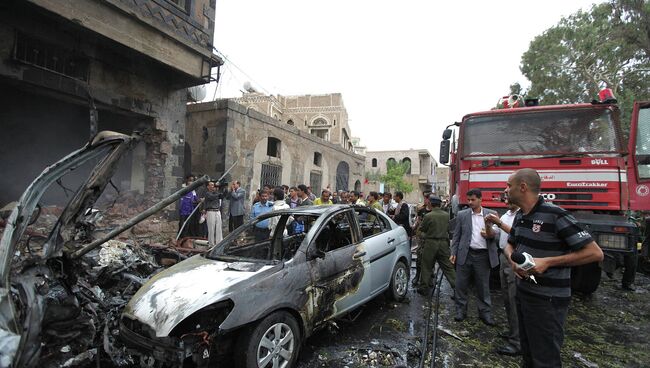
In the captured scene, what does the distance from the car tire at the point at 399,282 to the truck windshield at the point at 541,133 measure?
2459 millimetres

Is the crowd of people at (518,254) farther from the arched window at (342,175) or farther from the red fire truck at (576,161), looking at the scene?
the arched window at (342,175)

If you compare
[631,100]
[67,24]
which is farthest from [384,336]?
[631,100]

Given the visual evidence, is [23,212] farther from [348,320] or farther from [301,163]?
[301,163]

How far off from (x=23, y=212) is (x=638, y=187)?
27.6ft

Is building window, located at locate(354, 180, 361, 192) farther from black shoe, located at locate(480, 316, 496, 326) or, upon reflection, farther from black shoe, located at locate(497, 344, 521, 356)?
black shoe, located at locate(497, 344, 521, 356)

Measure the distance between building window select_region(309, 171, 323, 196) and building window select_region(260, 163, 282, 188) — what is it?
273cm

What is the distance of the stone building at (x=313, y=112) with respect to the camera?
27.9m

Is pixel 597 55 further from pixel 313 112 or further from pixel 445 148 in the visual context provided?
pixel 313 112

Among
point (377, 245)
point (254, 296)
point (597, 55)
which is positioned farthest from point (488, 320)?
point (597, 55)

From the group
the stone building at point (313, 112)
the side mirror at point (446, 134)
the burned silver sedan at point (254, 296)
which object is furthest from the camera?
the stone building at point (313, 112)

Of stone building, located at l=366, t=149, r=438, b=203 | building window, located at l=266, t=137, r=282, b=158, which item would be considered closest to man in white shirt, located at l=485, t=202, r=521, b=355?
building window, located at l=266, t=137, r=282, b=158

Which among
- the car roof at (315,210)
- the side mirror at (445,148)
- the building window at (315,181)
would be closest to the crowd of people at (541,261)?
the car roof at (315,210)

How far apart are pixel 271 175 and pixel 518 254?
11.5m

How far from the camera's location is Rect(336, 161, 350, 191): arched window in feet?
63.9
